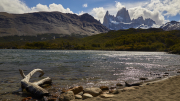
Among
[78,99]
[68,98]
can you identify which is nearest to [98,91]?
[78,99]

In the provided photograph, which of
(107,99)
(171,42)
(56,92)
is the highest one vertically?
(171,42)

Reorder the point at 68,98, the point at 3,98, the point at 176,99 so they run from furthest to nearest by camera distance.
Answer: the point at 3,98 < the point at 68,98 < the point at 176,99

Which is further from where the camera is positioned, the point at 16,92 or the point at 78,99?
the point at 16,92

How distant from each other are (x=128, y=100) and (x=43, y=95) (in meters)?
7.64

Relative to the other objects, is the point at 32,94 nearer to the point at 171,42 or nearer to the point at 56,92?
the point at 56,92

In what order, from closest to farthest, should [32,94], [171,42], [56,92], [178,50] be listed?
[32,94] → [56,92] → [178,50] → [171,42]

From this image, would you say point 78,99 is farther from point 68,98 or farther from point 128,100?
point 128,100

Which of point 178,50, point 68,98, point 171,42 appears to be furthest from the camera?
point 171,42

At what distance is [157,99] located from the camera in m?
9.52

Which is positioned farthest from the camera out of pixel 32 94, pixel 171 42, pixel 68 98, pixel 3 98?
pixel 171 42

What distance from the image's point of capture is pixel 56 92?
45.5 ft

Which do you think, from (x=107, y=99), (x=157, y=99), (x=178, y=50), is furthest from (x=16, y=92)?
(x=178, y=50)

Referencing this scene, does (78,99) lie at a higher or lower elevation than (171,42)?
lower

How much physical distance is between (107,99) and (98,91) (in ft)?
9.03
